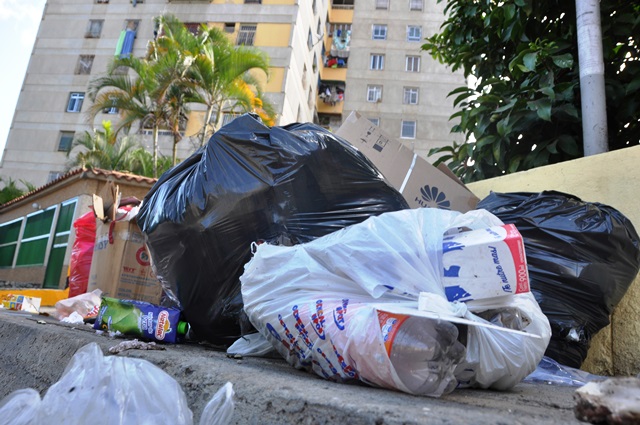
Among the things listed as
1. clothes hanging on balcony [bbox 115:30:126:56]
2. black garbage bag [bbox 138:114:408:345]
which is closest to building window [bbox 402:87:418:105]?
clothes hanging on balcony [bbox 115:30:126:56]

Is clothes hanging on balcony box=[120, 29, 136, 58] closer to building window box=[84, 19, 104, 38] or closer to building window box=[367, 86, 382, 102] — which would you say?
building window box=[84, 19, 104, 38]

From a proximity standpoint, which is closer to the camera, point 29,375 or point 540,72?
point 29,375

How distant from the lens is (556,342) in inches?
67.7

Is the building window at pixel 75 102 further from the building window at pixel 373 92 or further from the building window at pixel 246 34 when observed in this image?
the building window at pixel 373 92

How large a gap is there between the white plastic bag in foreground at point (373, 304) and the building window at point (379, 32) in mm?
24170

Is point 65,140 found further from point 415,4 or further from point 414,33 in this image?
point 415,4

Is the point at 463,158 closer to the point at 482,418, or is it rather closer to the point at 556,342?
the point at 556,342

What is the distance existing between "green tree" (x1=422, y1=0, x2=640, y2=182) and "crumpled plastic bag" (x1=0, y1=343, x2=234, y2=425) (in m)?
2.33

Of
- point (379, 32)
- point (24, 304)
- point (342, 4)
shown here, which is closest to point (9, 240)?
point (24, 304)

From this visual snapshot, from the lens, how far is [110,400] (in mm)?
917

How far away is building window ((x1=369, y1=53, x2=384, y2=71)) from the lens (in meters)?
23.3

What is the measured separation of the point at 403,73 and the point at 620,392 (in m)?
23.5

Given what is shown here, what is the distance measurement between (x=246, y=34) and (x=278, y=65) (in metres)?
2.11

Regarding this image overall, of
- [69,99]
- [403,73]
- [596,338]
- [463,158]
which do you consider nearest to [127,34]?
[69,99]
